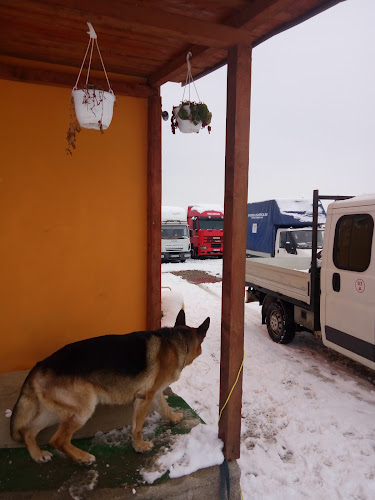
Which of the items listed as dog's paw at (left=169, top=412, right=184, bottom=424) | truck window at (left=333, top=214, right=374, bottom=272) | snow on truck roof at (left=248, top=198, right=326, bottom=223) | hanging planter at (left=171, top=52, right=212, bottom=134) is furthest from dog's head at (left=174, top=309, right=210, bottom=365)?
snow on truck roof at (left=248, top=198, right=326, bottom=223)

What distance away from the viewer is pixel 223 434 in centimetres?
276

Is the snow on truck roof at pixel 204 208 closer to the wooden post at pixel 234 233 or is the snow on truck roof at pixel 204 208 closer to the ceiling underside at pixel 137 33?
the ceiling underside at pixel 137 33

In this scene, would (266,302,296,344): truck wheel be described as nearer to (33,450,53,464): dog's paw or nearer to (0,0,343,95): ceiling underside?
(0,0,343,95): ceiling underside

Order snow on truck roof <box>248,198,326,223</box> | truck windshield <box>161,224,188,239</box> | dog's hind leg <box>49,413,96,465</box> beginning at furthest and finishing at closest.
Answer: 1. truck windshield <box>161,224,188,239</box>
2. snow on truck roof <box>248,198,326,223</box>
3. dog's hind leg <box>49,413,96,465</box>

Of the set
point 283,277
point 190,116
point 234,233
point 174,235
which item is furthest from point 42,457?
point 174,235

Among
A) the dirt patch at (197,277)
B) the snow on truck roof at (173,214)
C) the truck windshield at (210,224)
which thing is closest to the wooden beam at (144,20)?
the dirt patch at (197,277)

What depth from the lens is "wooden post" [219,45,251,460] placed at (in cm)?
252

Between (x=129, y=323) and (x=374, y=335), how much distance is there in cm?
296

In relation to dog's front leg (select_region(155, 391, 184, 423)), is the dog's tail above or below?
above

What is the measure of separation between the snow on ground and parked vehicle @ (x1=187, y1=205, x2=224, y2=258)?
14296 mm

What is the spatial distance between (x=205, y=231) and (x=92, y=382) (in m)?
18.7

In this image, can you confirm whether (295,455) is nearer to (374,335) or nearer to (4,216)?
(374,335)

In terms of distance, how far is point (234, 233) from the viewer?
261 centimetres

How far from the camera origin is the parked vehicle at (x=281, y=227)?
11.5 meters
